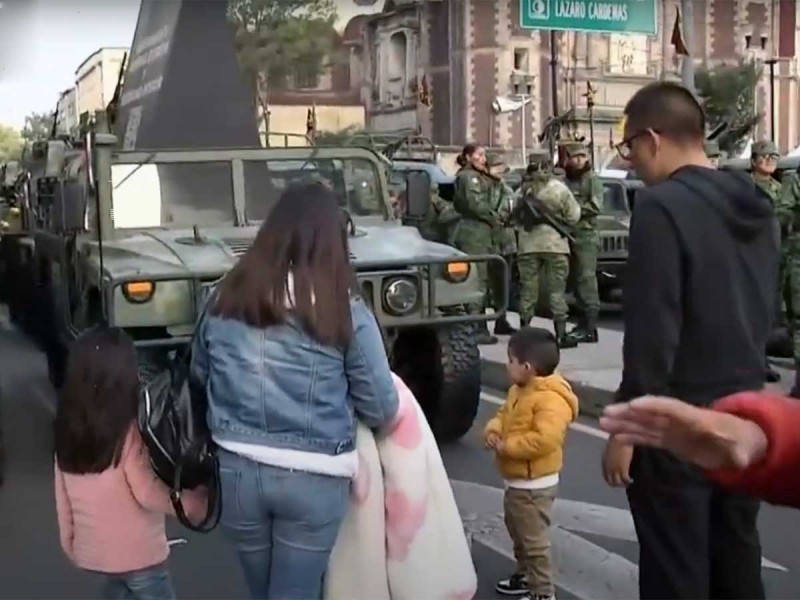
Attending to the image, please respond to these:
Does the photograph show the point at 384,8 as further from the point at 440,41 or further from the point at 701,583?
the point at 701,583

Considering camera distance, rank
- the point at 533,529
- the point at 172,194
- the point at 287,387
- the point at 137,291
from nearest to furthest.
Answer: the point at 287,387 < the point at 533,529 < the point at 137,291 < the point at 172,194

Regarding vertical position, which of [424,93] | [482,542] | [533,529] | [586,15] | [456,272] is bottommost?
[482,542]

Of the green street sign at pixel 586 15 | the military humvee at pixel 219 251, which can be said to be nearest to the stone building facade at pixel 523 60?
the green street sign at pixel 586 15

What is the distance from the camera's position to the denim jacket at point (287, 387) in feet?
10.4

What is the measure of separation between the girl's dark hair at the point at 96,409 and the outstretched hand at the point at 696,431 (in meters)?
1.92

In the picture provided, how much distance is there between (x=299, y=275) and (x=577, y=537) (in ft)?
8.98

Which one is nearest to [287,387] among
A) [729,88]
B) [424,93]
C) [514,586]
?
[514,586]

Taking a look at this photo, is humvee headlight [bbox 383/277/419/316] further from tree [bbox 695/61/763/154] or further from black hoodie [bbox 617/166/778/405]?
tree [bbox 695/61/763/154]

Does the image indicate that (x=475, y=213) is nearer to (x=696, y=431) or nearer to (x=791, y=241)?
(x=791, y=241)

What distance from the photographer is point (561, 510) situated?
6059 millimetres

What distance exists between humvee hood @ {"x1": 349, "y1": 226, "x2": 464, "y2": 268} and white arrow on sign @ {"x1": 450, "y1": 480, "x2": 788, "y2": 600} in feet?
3.88

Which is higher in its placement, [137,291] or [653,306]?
[653,306]

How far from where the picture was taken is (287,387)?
10.4ft

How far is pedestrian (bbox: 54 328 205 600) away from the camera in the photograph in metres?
3.49
